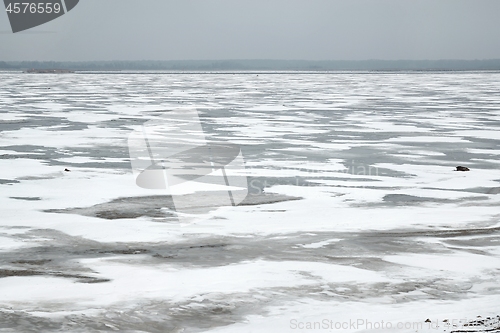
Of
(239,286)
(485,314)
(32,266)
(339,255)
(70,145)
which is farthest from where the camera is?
(70,145)

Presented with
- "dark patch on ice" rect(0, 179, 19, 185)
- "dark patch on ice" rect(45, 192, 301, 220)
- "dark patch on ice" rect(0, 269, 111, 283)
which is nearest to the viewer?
"dark patch on ice" rect(0, 269, 111, 283)

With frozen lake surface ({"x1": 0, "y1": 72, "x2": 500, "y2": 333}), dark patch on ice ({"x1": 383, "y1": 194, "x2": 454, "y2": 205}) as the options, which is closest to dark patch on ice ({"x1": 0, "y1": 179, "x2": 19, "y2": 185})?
frozen lake surface ({"x1": 0, "y1": 72, "x2": 500, "y2": 333})

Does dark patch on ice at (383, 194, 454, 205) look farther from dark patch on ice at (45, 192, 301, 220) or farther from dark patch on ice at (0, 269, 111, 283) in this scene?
dark patch on ice at (0, 269, 111, 283)

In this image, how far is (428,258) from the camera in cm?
561

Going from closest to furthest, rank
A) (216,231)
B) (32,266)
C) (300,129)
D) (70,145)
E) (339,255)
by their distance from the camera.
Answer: (32,266)
(339,255)
(216,231)
(70,145)
(300,129)

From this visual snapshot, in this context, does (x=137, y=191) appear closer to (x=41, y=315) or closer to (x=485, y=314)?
(x=41, y=315)

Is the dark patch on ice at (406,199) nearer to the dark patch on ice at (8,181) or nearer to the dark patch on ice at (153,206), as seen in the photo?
the dark patch on ice at (153,206)

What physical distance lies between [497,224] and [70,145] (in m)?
8.29

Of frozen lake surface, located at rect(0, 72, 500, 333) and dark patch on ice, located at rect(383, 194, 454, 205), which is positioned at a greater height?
frozen lake surface, located at rect(0, 72, 500, 333)

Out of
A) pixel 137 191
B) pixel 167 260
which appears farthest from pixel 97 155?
pixel 167 260

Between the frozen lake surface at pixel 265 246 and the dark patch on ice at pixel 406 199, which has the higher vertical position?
the frozen lake surface at pixel 265 246

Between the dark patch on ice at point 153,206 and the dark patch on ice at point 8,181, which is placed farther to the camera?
the dark patch on ice at point 8,181

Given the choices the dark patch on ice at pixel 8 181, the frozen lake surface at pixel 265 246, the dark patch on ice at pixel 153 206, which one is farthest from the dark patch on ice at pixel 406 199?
the dark patch on ice at pixel 8 181

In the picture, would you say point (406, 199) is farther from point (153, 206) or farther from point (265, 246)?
point (153, 206)
